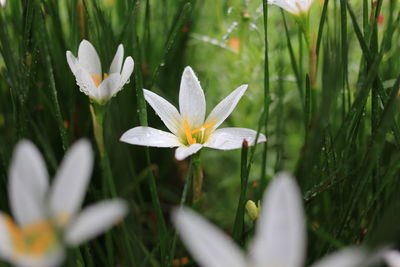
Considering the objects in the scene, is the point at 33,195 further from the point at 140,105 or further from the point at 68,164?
A: the point at 140,105

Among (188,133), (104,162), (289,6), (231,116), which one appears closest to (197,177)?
(188,133)

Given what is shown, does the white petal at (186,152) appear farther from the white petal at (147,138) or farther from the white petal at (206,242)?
the white petal at (206,242)

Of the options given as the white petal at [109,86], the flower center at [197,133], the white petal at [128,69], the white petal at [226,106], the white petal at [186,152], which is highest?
the white petal at [128,69]

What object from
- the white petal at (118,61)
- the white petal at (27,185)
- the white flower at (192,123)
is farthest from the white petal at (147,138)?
the white petal at (27,185)

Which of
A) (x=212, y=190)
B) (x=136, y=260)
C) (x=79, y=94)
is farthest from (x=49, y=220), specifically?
(x=212, y=190)

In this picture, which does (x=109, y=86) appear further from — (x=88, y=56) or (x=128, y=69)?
(x=88, y=56)

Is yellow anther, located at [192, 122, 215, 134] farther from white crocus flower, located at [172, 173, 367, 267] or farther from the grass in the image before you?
white crocus flower, located at [172, 173, 367, 267]
